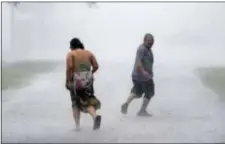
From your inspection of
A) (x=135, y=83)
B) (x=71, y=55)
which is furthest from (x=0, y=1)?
(x=135, y=83)

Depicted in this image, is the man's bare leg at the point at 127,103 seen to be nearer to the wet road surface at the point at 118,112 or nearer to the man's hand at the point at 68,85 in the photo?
the wet road surface at the point at 118,112

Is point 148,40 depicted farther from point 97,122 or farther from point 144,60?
point 97,122

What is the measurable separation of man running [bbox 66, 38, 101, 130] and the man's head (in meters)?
0.34

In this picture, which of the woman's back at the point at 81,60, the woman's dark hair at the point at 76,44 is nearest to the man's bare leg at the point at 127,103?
the woman's back at the point at 81,60

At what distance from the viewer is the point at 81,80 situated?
159 inches

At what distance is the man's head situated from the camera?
13.3 feet

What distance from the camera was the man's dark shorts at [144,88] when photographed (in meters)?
4.07

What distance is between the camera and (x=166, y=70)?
4070 mm

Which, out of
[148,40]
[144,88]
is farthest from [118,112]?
[148,40]

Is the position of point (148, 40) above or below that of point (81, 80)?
above

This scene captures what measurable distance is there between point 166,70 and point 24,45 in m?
0.91

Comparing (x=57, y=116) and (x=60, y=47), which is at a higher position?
(x=60, y=47)

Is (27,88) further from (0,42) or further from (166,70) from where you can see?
(166,70)

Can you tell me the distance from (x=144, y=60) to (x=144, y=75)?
9 centimetres
